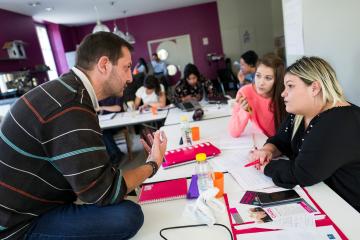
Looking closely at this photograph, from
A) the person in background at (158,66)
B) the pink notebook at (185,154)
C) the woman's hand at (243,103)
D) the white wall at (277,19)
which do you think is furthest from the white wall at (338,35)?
the person in background at (158,66)

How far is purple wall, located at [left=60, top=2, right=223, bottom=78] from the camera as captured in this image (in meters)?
8.37

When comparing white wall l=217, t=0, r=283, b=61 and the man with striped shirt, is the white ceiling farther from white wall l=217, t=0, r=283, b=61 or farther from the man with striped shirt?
the man with striped shirt

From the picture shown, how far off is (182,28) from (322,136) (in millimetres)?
7870

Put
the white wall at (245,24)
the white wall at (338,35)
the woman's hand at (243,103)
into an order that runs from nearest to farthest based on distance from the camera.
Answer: the white wall at (338,35) → the woman's hand at (243,103) → the white wall at (245,24)

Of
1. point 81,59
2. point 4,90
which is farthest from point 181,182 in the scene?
point 4,90

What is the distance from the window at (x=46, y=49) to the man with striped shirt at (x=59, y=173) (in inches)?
250

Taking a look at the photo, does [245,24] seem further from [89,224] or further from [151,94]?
[89,224]

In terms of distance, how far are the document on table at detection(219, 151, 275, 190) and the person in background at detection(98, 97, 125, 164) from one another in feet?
8.20

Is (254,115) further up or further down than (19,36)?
further down

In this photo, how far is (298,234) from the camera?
0.93m

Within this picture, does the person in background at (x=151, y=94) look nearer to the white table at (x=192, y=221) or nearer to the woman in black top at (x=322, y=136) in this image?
the white table at (x=192, y=221)

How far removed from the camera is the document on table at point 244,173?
1.29 meters

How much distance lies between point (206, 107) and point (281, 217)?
2328 mm

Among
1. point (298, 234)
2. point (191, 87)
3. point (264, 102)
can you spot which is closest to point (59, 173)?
point (298, 234)
